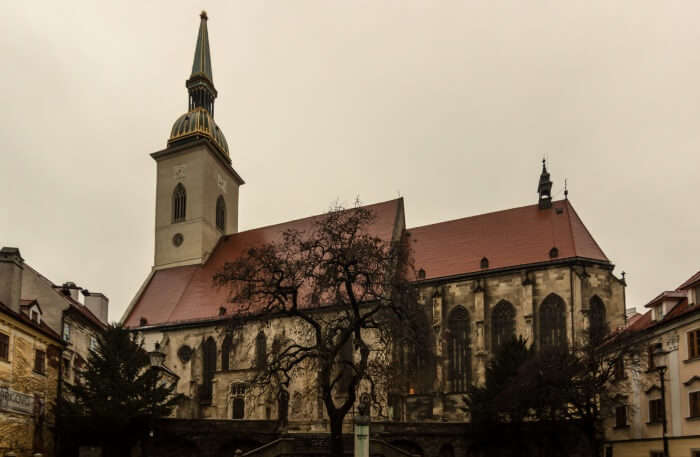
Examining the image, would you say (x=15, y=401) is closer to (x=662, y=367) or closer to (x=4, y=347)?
(x=4, y=347)

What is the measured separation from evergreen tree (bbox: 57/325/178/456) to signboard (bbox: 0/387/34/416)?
1.69 m

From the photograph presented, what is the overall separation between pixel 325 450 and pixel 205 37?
4639 cm

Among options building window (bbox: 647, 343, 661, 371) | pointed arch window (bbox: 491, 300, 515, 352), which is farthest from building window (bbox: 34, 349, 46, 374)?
building window (bbox: 647, 343, 661, 371)

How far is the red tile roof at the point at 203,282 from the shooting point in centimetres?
5016

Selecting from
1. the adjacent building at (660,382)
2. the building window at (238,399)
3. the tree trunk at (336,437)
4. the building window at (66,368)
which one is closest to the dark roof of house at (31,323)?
the building window at (66,368)

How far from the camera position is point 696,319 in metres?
27.9

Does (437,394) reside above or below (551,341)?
below

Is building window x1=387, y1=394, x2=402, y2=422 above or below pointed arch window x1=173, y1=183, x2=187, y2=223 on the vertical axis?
below

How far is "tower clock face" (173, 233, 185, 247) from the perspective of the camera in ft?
189

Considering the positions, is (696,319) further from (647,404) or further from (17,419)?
(17,419)

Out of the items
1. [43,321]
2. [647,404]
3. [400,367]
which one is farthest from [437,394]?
[43,321]

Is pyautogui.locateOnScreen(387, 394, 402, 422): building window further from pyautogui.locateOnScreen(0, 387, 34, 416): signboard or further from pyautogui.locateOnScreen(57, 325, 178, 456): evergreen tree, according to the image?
pyautogui.locateOnScreen(0, 387, 34, 416): signboard

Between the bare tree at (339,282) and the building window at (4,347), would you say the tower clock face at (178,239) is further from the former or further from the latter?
the building window at (4,347)

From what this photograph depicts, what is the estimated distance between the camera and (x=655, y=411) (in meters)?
30.6
